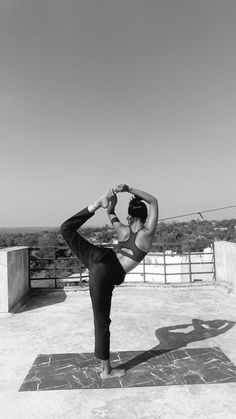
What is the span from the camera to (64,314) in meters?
5.45

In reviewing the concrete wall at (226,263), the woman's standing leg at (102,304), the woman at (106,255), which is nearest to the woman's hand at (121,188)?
the woman at (106,255)

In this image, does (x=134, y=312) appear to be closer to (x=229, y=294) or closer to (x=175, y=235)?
(x=229, y=294)

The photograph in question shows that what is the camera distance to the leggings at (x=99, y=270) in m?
2.94

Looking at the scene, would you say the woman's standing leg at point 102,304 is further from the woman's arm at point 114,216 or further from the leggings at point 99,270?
the woman's arm at point 114,216

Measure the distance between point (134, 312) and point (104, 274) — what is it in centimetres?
288

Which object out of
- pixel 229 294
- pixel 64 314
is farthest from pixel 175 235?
pixel 64 314

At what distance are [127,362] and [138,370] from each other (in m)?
0.25

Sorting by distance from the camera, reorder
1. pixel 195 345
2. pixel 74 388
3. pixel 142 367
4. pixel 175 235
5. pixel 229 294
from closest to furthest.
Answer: pixel 74 388 → pixel 142 367 → pixel 195 345 → pixel 229 294 → pixel 175 235

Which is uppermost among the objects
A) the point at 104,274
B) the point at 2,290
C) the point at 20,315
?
the point at 104,274

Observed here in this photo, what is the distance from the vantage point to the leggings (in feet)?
9.64

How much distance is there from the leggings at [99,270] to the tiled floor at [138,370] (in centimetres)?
32

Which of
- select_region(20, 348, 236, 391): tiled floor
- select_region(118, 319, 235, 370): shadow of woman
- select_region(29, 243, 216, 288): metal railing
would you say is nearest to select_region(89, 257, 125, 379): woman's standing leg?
select_region(20, 348, 236, 391): tiled floor

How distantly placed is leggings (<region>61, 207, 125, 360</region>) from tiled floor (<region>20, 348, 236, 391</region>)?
317mm

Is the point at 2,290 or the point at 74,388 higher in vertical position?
the point at 2,290
